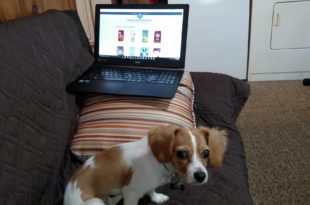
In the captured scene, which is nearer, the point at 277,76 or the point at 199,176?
the point at 199,176

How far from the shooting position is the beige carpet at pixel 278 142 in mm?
1496

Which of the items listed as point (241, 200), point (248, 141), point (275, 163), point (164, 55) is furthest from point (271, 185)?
point (164, 55)

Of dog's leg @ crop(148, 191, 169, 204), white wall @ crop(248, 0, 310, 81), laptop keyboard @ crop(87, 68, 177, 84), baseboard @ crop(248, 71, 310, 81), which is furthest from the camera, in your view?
baseboard @ crop(248, 71, 310, 81)

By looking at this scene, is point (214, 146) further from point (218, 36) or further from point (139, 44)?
point (218, 36)

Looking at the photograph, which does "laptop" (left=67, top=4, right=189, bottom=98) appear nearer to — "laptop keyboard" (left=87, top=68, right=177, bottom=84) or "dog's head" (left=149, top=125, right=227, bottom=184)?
"laptop keyboard" (left=87, top=68, right=177, bottom=84)

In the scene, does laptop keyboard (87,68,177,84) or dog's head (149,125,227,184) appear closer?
dog's head (149,125,227,184)

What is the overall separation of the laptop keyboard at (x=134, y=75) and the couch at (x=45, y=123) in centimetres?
9

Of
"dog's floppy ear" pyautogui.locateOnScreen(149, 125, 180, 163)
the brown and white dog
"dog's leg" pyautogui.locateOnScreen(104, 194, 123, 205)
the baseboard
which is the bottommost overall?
the baseboard

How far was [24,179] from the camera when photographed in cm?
86

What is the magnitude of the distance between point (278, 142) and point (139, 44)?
1.01 metres

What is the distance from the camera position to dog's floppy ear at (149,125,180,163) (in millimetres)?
869

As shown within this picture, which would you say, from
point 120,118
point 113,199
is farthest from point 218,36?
point 113,199

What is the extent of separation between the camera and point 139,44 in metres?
1.48

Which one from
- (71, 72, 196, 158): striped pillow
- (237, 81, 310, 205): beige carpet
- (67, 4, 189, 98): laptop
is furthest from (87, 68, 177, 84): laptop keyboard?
(237, 81, 310, 205): beige carpet
